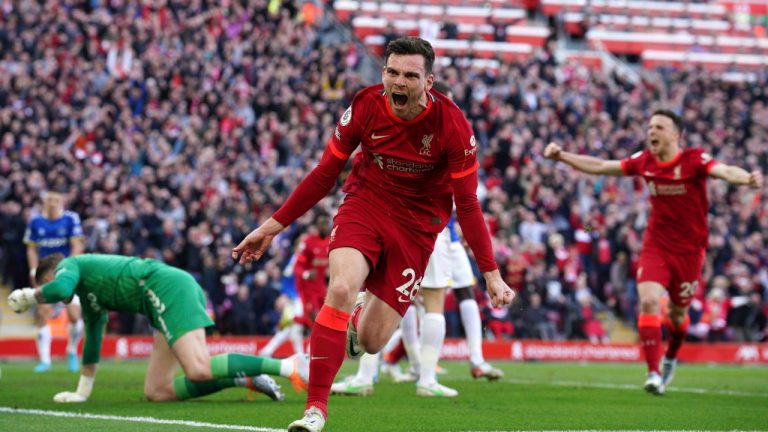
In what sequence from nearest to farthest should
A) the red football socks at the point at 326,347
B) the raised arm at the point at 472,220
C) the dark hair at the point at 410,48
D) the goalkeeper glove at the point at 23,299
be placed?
1. the red football socks at the point at 326,347
2. the dark hair at the point at 410,48
3. the raised arm at the point at 472,220
4. the goalkeeper glove at the point at 23,299

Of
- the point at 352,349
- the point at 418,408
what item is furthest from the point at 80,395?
the point at 352,349

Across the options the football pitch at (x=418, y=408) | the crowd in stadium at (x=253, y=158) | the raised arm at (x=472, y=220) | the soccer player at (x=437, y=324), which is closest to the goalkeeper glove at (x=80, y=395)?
the football pitch at (x=418, y=408)

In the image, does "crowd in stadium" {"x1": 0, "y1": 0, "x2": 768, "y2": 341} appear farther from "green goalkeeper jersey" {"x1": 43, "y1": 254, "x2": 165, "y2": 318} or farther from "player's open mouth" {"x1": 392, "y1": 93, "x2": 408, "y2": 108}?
"player's open mouth" {"x1": 392, "y1": 93, "x2": 408, "y2": 108}

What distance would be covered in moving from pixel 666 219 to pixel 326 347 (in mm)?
6460

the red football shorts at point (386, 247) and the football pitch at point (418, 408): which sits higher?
the red football shorts at point (386, 247)

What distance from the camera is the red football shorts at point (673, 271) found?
12.8 metres

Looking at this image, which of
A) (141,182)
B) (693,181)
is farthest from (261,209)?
(693,181)

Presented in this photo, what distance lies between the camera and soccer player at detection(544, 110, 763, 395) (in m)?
12.8

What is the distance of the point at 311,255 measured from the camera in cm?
1698

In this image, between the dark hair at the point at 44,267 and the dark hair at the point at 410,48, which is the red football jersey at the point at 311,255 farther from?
the dark hair at the point at 410,48

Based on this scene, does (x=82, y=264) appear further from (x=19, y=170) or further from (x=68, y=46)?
(x=68, y=46)

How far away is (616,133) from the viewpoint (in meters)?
32.6

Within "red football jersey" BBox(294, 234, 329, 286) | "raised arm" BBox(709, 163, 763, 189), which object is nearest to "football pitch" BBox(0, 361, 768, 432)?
"raised arm" BBox(709, 163, 763, 189)

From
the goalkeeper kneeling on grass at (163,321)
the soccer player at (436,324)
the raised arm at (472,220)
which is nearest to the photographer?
the raised arm at (472,220)
